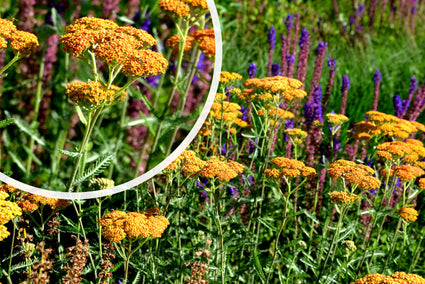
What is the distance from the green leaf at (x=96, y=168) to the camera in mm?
1570

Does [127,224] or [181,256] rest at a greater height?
[127,224]

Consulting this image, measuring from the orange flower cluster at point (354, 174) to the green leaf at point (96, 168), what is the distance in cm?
76

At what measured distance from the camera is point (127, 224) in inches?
61.6

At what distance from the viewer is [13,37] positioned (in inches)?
53.3

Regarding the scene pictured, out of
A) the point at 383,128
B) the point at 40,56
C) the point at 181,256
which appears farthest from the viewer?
the point at 383,128

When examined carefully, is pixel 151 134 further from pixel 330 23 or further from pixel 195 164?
pixel 330 23

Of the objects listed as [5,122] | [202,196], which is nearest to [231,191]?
[202,196]

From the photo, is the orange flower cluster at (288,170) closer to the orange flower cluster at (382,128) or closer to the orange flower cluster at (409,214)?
the orange flower cluster at (409,214)

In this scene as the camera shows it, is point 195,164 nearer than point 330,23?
Yes

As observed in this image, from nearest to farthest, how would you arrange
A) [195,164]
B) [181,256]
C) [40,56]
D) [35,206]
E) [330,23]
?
[40,56]
[35,206]
[195,164]
[181,256]
[330,23]

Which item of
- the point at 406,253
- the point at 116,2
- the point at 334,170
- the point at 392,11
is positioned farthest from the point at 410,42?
the point at 116,2

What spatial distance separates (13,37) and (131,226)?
62cm

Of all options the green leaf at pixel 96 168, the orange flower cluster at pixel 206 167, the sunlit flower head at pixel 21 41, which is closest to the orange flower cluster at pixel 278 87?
the orange flower cluster at pixel 206 167

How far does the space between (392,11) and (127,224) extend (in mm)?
6894
